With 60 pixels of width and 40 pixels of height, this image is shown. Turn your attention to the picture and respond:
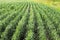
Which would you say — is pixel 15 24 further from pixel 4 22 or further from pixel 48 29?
pixel 48 29

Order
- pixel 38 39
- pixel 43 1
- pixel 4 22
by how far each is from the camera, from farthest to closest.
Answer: pixel 43 1 → pixel 4 22 → pixel 38 39

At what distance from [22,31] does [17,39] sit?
1838 millimetres

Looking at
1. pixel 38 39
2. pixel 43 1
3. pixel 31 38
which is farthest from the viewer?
pixel 43 1

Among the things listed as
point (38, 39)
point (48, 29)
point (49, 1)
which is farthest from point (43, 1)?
point (38, 39)

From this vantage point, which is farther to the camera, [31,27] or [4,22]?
[4,22]

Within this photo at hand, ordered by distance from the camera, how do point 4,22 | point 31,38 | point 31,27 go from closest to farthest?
point 31,38 → point 31,27 → point 4,22

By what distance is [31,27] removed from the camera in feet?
65.5

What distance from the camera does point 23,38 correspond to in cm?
1903

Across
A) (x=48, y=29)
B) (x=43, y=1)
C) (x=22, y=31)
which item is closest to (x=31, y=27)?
(x=22, y=31)

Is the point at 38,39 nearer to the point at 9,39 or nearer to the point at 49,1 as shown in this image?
the point at 9,39

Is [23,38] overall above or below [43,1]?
above

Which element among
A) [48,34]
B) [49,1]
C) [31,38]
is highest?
[31,38]

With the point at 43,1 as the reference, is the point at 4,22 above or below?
above

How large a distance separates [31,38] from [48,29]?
17.1 feet
